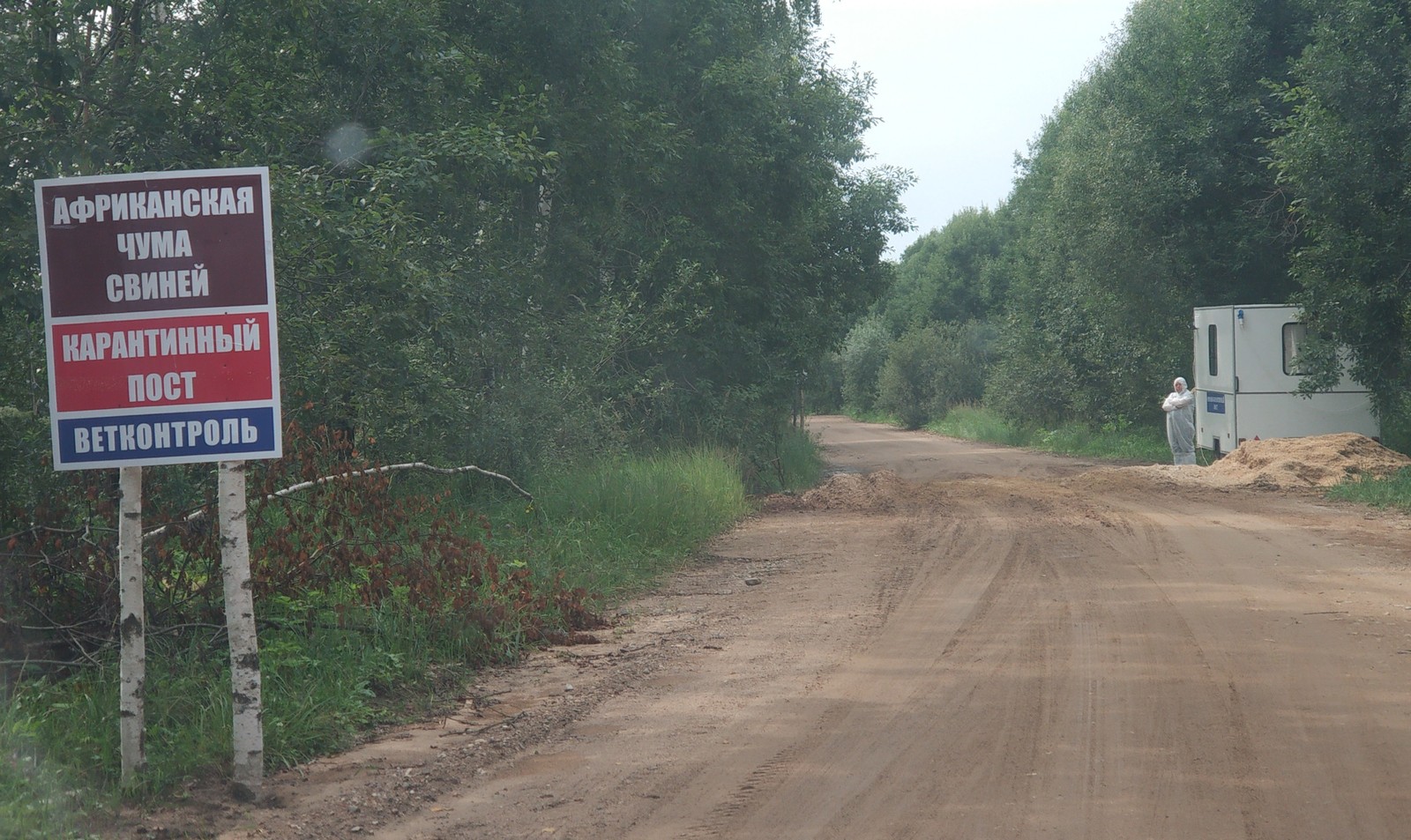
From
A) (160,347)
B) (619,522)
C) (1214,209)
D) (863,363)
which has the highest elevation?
(1214,209)

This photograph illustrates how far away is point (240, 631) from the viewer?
499 cm

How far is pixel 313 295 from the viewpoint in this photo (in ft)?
30.7

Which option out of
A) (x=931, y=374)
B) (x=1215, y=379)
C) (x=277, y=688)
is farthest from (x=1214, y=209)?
(x=931, y=374)

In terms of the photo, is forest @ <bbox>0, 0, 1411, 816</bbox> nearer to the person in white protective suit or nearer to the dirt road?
the dirt road

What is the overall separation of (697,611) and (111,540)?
14.3 feet

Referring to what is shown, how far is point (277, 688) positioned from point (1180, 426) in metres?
20.7

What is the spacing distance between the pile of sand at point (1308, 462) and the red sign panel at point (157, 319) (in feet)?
54.5

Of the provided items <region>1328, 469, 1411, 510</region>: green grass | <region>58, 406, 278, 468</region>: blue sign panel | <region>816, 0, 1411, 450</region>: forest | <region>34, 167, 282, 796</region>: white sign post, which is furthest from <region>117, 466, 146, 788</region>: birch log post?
<region>816, 0, 1411, 450</region>: forest

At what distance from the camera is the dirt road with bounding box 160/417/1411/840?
4688mm

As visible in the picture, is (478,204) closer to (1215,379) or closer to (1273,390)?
(1215,379)

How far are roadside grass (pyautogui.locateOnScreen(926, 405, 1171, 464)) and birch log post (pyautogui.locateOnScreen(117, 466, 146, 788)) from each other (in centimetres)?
2526

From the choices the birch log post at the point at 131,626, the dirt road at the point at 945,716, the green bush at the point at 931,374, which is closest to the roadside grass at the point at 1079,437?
the green bush at the point at 931,374

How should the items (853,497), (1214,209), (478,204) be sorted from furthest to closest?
(1214,209), (853,497), (478,204)

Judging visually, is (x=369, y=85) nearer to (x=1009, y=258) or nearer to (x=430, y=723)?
(x=430, y=723)
